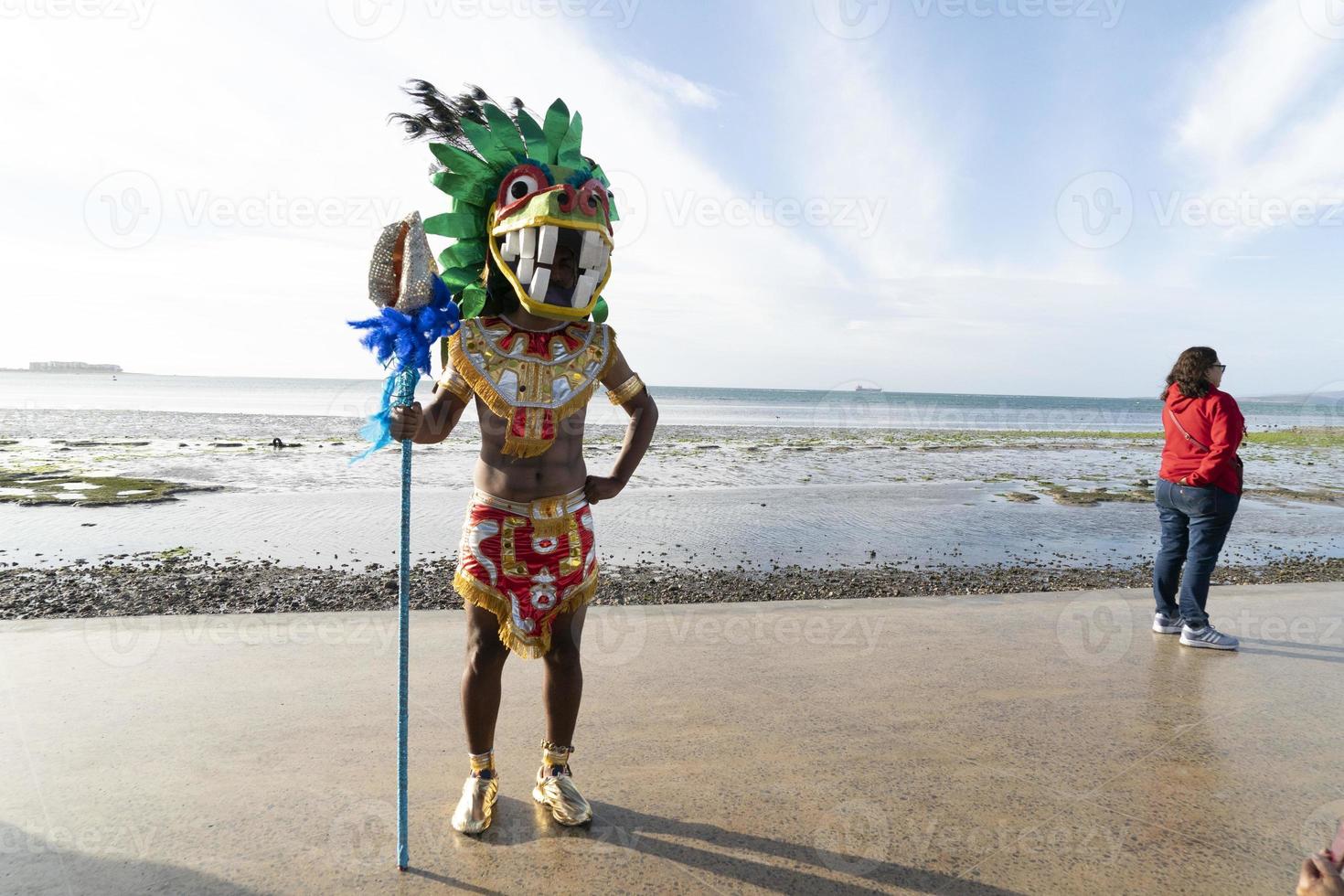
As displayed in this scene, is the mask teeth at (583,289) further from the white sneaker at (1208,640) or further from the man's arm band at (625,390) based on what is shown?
the white sneaker at (1208,640)

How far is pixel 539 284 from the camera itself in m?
2.85

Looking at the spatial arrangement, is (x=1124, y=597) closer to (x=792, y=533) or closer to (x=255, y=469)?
(x=792, y=533)

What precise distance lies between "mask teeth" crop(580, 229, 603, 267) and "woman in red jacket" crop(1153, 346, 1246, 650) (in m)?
4.25

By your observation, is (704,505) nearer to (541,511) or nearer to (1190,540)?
(1190,540)

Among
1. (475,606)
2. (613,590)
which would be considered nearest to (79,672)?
(475,606)

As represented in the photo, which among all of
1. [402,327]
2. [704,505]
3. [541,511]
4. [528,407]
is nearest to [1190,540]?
[541,511]

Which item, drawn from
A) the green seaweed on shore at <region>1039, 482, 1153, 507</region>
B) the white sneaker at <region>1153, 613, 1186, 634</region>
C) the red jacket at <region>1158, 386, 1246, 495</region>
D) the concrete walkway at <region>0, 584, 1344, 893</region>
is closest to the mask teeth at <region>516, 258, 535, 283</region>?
the concrete walkway at <region>0, 584, 1344, 893</region>

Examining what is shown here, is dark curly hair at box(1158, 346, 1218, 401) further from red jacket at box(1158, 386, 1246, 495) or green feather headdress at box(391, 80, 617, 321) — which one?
green feather headdress at box(391, 80, 617, 321)

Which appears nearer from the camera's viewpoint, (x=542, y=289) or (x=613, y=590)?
(x=542, y=289)

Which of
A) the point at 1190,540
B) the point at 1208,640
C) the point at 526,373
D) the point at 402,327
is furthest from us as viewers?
the point at 1190,540

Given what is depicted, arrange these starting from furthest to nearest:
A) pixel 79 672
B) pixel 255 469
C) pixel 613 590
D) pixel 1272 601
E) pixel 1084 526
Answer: pixel 255 469 < pixel 1084 526 < pixel 613 590 < pixel 1272 601 < pixel 79 672

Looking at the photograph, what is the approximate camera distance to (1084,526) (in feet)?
36.7

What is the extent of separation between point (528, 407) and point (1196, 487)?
15.2ft

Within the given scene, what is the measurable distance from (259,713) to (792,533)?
739 cm
